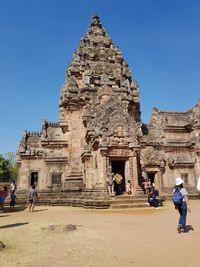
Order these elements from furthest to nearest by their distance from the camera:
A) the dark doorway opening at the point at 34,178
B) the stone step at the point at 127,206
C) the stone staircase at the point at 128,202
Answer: the dark doorway opening at the point at 34,178 < the stone staircase at the point at 128,202 < the stone step at the point at 127,206

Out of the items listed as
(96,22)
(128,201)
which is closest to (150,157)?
(128,201)

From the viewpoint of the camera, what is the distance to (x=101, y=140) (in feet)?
50.3

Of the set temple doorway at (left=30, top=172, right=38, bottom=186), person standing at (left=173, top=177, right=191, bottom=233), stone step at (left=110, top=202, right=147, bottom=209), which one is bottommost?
stone step at (left=110, top=202, right=147, bottom=209)

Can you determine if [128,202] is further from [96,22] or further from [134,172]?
[96,22]

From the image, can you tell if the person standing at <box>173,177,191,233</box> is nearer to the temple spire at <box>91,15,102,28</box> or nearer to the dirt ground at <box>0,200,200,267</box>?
the dirt ground at <box>0,200,200,267</box>

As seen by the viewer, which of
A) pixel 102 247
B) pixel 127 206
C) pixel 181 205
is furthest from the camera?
pixel 127 206

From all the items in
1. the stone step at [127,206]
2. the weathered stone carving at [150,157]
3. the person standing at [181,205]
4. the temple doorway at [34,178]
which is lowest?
the stone step at [127,206]

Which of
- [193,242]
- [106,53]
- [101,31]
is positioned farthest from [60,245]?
[101,31]

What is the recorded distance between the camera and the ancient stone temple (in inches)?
618

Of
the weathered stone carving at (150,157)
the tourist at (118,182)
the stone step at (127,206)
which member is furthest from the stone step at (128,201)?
the weathered stone carving at (150,157)

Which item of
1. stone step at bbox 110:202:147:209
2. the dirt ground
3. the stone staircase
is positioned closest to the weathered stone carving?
the stone staircase

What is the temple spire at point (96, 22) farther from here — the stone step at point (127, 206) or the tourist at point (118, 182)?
the stone step at point (127, 206)

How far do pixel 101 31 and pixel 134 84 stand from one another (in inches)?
313

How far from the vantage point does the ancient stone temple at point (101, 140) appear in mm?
15695
